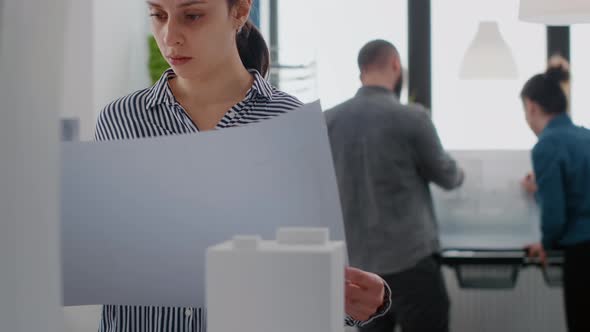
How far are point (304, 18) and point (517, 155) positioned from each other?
2.03 meters

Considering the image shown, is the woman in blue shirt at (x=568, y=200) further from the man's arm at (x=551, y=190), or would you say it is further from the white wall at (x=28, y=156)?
the white wall at (x=28, y=156)

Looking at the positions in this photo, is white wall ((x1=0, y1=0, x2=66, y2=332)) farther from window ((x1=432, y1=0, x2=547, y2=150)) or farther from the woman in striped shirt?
window ((x1=432, y1=0, x2=547, y2=150))

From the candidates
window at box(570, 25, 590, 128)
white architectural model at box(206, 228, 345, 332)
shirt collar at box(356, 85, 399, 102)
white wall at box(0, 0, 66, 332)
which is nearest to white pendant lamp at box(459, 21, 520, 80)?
window at box(570, 25, 590, 128)

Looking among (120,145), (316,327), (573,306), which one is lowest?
(573,306)

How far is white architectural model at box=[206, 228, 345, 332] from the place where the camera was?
1.50 ft

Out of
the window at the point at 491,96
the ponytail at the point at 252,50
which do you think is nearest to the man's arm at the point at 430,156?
the ponytail at the point at 252,50

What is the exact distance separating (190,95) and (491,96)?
4994 millimetres

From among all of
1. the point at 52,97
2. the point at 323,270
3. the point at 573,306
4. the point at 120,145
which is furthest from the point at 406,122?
the point at 52,97

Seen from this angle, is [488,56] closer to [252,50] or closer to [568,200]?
[568,200]

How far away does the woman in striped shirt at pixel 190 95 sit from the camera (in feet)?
3.37

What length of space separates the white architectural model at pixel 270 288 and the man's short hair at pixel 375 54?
9.47ft

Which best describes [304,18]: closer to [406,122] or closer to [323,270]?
[406,122]

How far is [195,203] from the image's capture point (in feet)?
2.17

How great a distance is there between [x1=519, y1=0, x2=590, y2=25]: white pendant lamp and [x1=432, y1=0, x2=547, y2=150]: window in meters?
3.39
